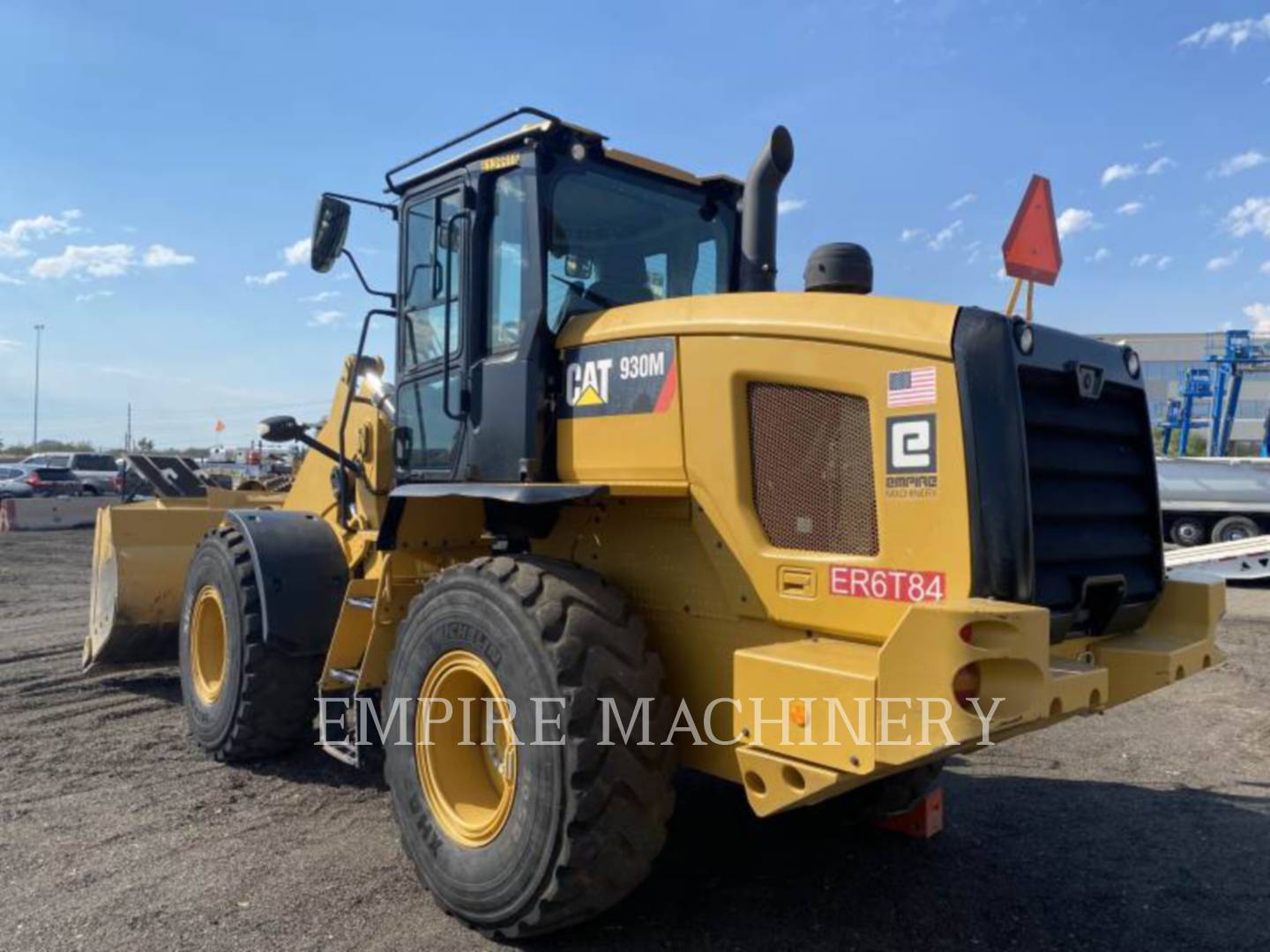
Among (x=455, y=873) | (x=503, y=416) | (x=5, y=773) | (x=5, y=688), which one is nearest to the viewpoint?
(x=455, y=873)

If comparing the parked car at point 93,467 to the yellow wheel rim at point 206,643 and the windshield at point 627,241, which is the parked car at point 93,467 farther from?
the windshield at point 627,241

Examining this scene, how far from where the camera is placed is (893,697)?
8.79 feet

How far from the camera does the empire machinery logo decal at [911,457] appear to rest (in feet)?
9.81

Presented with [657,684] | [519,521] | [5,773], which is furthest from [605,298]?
[5,773]

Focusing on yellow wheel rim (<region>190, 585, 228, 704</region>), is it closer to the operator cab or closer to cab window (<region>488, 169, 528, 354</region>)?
the operator cab

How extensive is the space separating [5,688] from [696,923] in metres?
6.05

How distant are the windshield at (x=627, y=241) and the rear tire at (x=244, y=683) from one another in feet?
8.12

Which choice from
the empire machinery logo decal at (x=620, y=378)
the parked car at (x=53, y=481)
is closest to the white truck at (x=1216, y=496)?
the empire machinery logo decal at (x=620, y=378)

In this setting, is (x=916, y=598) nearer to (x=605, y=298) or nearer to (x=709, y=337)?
(x=709, y=337)

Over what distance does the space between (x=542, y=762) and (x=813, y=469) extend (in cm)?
130

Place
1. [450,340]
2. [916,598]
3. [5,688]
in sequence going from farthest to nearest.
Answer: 1. [5,688]
2. [450,340]
3. [916,598]

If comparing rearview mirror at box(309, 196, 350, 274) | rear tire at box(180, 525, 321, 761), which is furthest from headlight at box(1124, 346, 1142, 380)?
rear tire at box(180, 525, 321, 761)

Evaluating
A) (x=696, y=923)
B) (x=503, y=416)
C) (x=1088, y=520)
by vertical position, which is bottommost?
(x=696, y=923)

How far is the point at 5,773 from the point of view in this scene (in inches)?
212
